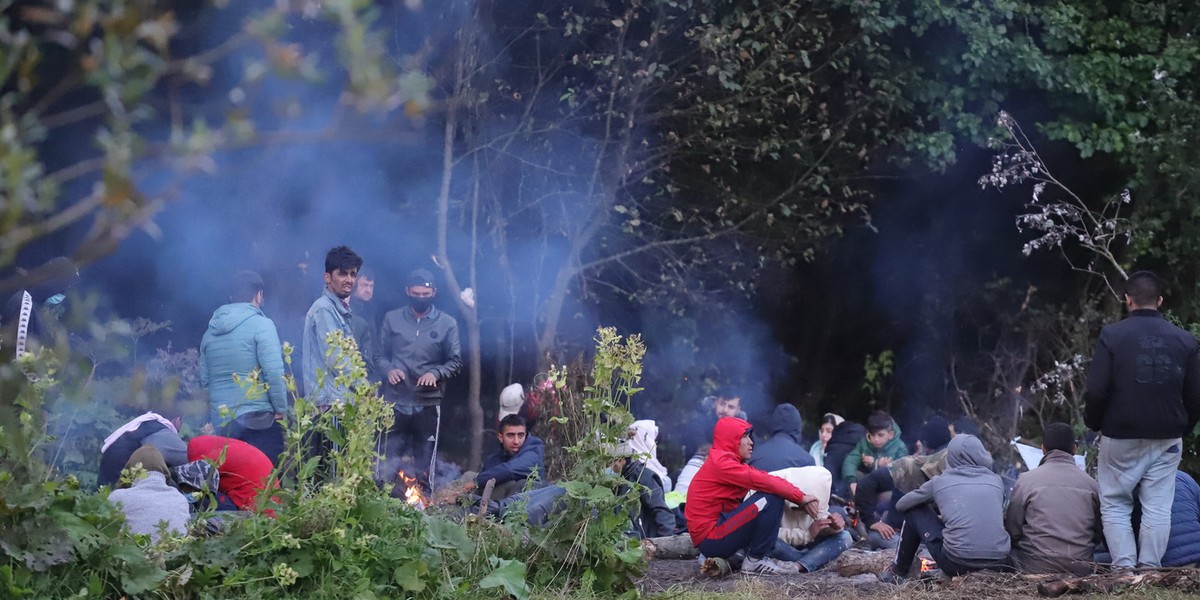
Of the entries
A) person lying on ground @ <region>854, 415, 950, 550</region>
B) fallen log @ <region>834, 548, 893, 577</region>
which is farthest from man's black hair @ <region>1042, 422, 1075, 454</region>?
person lying on ground @ <region>854, 415, 950, 550</region>

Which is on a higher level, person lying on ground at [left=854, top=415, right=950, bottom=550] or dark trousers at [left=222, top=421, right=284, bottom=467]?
dark trousers at [left=222, top=421, right=284, bottom=467]

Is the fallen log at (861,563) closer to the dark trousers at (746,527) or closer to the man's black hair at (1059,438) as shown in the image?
the dark trousers at (746,527)

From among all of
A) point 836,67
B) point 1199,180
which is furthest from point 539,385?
point 1199,180

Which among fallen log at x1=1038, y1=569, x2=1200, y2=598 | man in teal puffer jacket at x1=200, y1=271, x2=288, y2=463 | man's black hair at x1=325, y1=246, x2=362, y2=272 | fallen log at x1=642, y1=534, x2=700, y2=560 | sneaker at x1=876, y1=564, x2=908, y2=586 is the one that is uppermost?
man's black hair at x1=325, y1=246, x2=362, y2=272

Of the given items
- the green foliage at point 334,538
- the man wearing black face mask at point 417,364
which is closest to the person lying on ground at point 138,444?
the green foliage at point 334,538

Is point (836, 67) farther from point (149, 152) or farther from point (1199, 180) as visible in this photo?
point (149, 152)

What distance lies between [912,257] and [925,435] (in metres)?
4.68

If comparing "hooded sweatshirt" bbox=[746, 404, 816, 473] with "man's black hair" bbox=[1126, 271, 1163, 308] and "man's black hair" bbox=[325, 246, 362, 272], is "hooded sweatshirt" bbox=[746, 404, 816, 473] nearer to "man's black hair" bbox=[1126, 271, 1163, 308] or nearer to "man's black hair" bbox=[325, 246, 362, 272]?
"man's black hair" bbox=[1126, 271, 1163, 308]

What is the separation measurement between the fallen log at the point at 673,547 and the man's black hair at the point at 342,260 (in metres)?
2.56

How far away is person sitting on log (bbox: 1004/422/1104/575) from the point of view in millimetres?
6355

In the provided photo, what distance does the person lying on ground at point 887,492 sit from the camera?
315 inches

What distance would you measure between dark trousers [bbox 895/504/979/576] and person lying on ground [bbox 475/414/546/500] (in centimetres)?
222

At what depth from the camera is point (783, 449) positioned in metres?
7.76

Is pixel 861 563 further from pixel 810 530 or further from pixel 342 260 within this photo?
pixel 342 260
